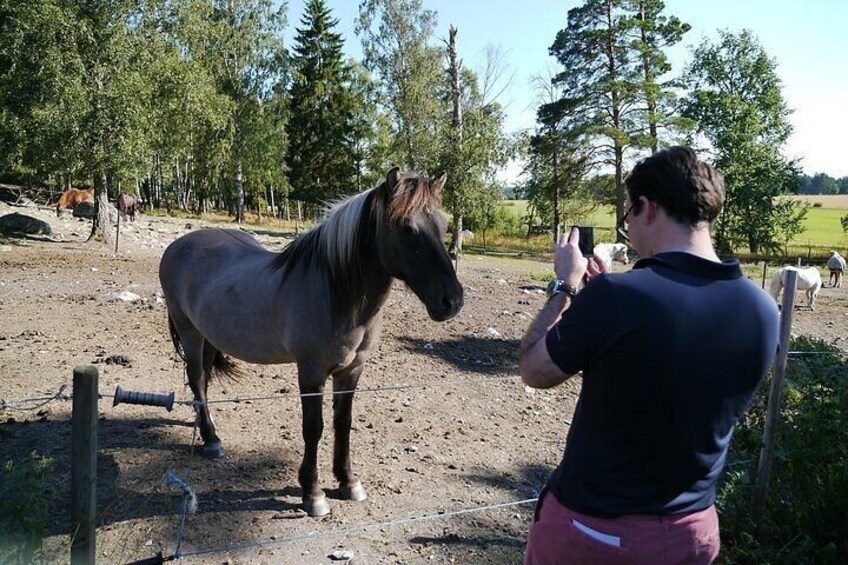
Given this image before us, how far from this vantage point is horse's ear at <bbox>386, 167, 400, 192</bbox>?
3365 millimetres

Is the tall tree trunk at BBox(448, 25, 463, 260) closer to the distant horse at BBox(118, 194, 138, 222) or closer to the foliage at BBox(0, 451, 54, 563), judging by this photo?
the distant horse at BBox(118, 194, 138, 222)

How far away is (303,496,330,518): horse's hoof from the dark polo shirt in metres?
2.60

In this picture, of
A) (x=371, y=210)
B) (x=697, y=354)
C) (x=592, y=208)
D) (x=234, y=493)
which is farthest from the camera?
(x=592, y=208)

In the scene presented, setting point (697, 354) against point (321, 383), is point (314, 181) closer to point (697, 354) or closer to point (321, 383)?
point (321, 383)

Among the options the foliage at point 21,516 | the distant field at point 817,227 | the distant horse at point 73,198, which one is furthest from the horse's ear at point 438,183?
the distant horse at point 73,198

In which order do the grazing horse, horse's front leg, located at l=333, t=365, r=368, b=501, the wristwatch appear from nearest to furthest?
1. the wristwatch
2. horse's front leg, located at l=333, t=365, r=368, b=501
3. the grazing horse

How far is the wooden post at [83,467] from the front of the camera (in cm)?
219

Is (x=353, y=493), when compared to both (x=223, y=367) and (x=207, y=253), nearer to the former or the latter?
(x=223, y=367)

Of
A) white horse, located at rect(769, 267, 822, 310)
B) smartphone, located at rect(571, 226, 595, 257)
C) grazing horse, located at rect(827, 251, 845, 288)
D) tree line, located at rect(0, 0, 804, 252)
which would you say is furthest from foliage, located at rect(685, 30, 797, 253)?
smartphone, located at rect(571, 226, 595, 257)

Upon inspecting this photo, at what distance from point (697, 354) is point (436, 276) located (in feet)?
6.25

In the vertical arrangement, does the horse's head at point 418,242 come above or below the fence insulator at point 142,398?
above

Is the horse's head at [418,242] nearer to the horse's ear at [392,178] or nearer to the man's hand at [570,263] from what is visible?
the horse's ear at [392,178]

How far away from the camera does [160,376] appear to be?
6082mm

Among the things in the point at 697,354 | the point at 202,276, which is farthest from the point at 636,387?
the point at 202,276
